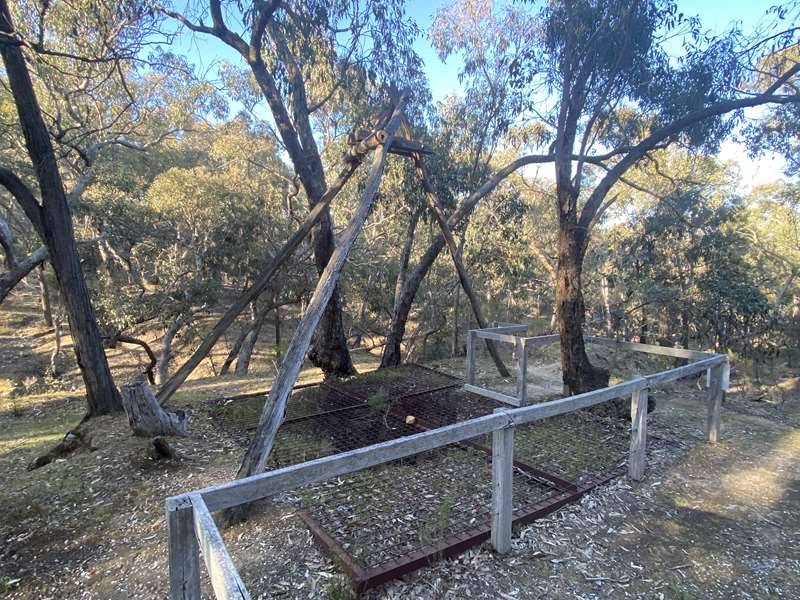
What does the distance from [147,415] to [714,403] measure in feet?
18.5

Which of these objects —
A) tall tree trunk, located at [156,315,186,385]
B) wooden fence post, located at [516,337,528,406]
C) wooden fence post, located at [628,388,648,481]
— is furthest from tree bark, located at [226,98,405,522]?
tall tree trunk, located at [156,315,186,385]

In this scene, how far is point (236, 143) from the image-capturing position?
14.3m

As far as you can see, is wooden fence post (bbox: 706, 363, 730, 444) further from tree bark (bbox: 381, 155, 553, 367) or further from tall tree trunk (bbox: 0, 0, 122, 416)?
tall tree trunk (bbox: 0, 0, 122, 416)

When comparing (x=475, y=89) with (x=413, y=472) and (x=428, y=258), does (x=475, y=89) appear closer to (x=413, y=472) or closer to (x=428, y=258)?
(x=428, y=258)

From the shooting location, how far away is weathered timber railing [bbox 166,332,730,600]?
1.43 metres

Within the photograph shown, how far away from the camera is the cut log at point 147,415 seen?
165 inches

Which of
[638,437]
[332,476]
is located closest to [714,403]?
[638,437]

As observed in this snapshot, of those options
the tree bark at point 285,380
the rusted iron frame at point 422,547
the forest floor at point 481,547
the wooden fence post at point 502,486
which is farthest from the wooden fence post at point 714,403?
the tree bark at point 285,380

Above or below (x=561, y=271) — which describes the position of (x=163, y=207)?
above

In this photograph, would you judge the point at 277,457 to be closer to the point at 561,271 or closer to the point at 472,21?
the point at 561,271

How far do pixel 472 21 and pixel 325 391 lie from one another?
8.48 meters

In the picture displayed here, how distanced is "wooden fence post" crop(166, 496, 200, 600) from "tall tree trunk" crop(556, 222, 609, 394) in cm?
499

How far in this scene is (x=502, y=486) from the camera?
2.67m

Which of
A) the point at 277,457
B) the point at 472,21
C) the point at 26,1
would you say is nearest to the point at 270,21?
the point at 26,1
